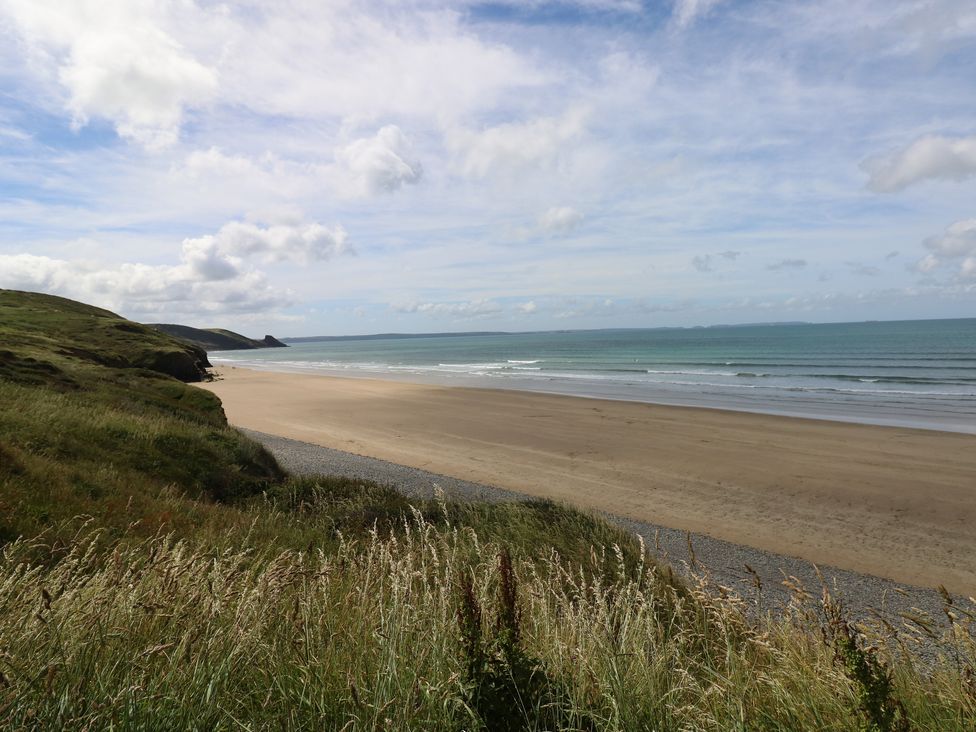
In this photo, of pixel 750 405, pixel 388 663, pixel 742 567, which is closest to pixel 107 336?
pixel 750 405

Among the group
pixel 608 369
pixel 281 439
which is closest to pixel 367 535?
pixel 281 439

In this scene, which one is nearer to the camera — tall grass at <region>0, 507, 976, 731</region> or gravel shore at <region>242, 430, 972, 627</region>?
tall grass at <region>0, 507, 976, 731</region>

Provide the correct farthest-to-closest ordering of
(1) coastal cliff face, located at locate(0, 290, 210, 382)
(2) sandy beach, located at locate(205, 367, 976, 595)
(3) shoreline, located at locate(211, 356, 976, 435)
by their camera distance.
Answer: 1. (1) coastal cliff face, located at locate(0, 290, 210, 382)
2. (3) shoreline, located at locate(211, 356, 976, 435)
3. (2) sandy beach, located at locate(205, 367, 976, 595)

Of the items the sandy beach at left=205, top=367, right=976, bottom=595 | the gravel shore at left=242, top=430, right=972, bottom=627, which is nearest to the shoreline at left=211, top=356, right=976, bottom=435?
the sandy beach at left=205, top=367, right=976, bottom=595

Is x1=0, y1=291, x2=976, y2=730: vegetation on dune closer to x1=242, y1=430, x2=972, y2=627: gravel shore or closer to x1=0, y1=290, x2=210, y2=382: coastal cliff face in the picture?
x1=242, y1=430, x2=972, y2=627: gravel shore

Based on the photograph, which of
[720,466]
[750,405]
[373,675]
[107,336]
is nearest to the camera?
[373,675]

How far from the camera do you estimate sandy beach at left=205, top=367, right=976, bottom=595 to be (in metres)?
10.4

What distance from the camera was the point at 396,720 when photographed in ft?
8.91

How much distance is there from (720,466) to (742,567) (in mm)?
7866

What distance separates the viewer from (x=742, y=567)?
8672 millimetres

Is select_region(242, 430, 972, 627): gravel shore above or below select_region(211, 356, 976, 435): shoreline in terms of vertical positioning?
above

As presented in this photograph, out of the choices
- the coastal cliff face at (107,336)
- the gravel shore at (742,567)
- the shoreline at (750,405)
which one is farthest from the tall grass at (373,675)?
the coastal cliff face at (107,336)

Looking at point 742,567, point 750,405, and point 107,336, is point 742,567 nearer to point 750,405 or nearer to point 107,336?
point 750,405

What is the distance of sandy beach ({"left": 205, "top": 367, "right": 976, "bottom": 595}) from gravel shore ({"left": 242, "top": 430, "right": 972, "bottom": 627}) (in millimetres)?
567
